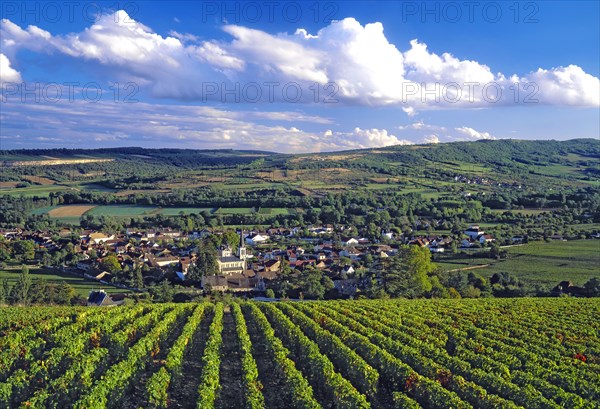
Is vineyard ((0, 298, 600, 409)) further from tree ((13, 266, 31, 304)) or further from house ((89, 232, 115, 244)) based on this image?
house ((89, 232, 115, 244))

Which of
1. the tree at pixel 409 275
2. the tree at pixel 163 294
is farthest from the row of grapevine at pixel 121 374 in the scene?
the tree at pixel 409 275

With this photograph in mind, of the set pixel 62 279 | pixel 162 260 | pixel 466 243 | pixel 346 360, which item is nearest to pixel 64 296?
pixel 62 279

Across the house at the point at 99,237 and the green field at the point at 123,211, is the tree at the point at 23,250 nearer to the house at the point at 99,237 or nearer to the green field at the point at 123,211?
the house at the point at 99,237

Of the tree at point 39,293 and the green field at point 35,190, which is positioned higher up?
the green field at point 35,190

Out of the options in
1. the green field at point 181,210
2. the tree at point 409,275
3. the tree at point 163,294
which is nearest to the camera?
the tree at point 163,294

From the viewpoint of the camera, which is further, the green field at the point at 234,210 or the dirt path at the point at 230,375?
the green field at the point at 234,210

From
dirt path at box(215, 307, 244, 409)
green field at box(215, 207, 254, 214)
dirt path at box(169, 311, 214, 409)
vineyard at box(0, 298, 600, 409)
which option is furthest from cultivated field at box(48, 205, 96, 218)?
dirt path at box(169, 311, 214, 409)

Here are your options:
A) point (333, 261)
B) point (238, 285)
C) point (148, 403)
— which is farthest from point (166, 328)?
point (333, 261)

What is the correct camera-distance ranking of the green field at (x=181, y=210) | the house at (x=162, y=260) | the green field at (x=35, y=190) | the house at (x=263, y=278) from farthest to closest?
the green field at (x=35, y=190)
the green field at (x=181, y=210)
the house at (x=162, y=260)
the house at (x=263, y=278)
